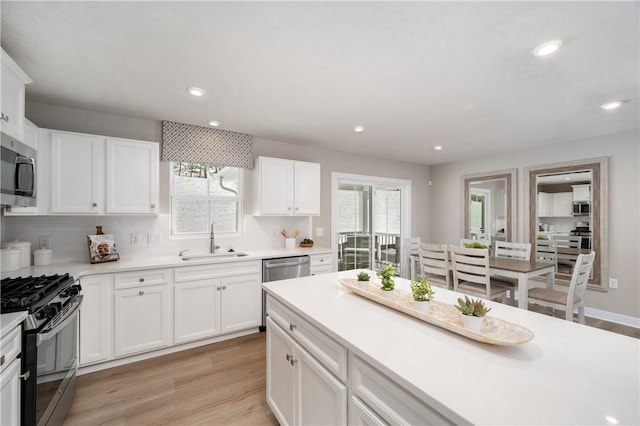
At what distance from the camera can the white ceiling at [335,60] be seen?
1485mm

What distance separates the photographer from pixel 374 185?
16.9 feet

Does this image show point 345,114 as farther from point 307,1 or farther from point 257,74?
point 307,1

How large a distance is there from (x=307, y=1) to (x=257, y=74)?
845 mm

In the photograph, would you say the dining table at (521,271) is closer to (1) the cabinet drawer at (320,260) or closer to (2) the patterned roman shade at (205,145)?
(1) the cabinet drawer at (320,260)

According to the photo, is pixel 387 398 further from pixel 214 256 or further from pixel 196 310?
pixel 214 256

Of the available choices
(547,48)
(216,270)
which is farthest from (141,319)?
(547,48)

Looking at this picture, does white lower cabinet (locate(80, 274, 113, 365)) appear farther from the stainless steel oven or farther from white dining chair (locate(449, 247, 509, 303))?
white dining chair (locate(449, 247, 509, 303))

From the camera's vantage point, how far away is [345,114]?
295cm

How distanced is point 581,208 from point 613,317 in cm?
148

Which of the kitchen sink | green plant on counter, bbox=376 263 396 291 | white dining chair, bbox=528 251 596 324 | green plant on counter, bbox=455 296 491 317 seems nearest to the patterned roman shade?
the kitchen sink

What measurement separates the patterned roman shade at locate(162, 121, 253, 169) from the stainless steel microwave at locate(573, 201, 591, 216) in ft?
15.2

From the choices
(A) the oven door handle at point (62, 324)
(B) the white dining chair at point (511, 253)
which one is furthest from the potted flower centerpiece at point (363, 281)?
(B) the white dining chair at point (511, 253)

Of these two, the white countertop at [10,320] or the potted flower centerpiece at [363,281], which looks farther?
the potted flower centerpiece at [363,281]

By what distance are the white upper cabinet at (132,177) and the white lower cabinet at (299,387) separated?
195 centimetres
